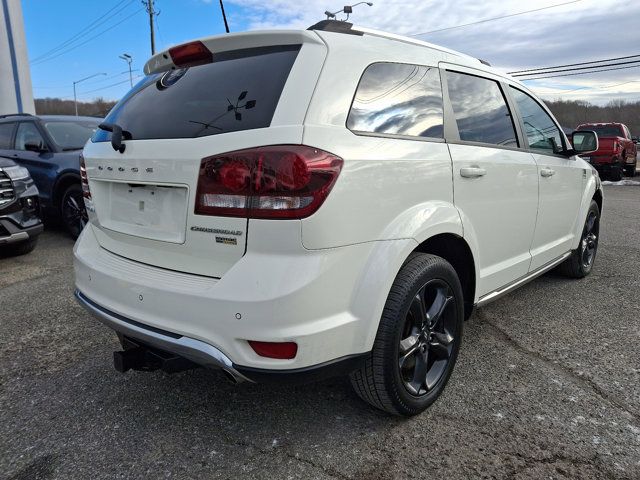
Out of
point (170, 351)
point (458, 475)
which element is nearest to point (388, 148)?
point (170, 351)

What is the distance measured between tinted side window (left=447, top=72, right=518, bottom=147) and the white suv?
2 centimetres

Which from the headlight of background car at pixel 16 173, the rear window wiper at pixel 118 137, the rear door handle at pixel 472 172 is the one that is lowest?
the headlight of background car at pixel 16 173

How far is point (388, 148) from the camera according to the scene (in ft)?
6.98

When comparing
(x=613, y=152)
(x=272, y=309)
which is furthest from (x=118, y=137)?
(x=613, y=152)

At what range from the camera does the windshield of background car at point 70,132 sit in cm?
676

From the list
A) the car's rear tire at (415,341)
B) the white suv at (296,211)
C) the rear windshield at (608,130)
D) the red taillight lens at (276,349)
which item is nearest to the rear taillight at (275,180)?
the white suv at (296,211)

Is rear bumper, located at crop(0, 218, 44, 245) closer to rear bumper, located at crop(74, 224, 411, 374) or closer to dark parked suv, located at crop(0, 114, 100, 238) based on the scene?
dark parked suv, located at crop(0, 114, 100, 238)

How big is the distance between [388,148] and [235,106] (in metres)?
0.68

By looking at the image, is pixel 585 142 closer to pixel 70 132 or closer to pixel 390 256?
pixel 390 256

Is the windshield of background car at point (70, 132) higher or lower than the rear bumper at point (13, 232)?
higher

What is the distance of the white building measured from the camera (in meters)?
13.8

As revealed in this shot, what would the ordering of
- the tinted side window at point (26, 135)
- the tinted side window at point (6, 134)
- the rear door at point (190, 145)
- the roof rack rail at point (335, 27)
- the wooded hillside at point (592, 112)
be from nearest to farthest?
the rear door at point (190, 145) → the roof rack rail at point (335, 27) → the tinted side window at point (26, 135) → the tinted side window at point (6, 134) → the wooded hillside at point (592, 112)

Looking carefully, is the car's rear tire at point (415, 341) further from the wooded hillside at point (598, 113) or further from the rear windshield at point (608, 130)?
the wooded hillside at point (598, 113)

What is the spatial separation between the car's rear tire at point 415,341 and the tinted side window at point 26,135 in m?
6.37
